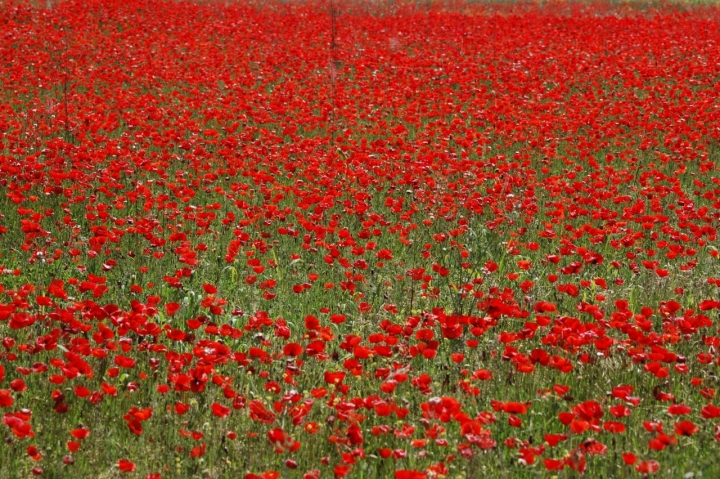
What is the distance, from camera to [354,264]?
5.50m

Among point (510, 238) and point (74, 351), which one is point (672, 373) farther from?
point (74, 351)

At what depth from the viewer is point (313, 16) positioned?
18891 mm

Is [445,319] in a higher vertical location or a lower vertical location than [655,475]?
higher

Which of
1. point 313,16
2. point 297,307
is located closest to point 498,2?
point 313,16

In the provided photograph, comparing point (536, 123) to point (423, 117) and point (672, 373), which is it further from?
point (672, 373)

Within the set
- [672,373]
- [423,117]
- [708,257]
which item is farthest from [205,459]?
[423,117]

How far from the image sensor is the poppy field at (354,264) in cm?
387

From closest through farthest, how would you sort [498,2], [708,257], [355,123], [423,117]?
[708,257]
[355,123]
[423,117]
[498,2]

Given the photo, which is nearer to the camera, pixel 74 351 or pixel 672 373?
pixel 74 351

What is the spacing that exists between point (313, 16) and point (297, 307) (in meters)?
14.2

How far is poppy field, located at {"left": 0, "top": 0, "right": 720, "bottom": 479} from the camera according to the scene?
152 inches

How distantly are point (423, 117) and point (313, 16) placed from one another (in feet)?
26.7

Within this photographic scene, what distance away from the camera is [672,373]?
4.72m

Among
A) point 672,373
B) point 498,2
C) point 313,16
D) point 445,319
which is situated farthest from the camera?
point 498,2
